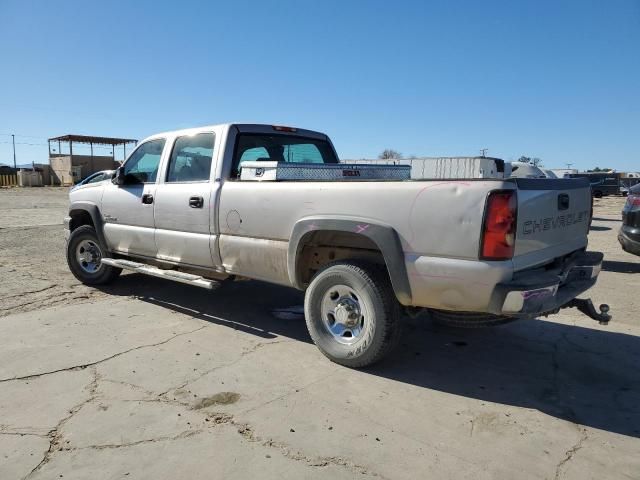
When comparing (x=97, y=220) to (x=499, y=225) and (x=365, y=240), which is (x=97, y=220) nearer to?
(x=365, y=240)

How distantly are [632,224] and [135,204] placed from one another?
6.76 meters

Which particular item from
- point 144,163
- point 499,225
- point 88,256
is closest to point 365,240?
point 499,225

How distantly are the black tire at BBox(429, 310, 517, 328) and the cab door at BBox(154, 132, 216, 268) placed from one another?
7.78ft

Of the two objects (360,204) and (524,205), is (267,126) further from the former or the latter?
(524,205)

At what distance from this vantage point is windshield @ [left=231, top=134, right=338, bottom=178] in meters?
5.03

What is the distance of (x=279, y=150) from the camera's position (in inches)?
217

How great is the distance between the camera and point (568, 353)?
4371mm

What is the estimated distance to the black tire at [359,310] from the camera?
3717 millimetres

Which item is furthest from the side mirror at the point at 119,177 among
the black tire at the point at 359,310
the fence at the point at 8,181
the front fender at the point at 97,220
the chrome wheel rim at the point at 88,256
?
the fence at the point at 8,181

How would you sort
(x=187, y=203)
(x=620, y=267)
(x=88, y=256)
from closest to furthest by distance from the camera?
1. (x=187, y=203)
2. (x=88, y=256)
3. (x=620, y=267)

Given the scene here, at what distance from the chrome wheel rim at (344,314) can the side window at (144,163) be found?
2.83 metres

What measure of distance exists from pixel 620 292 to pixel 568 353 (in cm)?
304

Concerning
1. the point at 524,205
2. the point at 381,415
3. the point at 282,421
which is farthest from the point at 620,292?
the point at 282,421

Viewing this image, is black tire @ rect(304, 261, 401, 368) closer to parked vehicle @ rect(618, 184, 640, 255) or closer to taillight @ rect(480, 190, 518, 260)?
taillight @ rect(480, 190, 518, 260)
